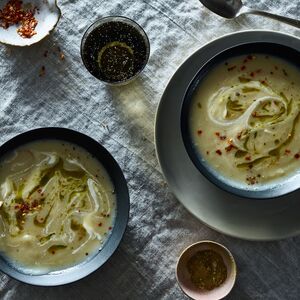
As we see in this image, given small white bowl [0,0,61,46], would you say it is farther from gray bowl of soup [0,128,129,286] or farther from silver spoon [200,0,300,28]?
silver spoon [200,0,300,28]

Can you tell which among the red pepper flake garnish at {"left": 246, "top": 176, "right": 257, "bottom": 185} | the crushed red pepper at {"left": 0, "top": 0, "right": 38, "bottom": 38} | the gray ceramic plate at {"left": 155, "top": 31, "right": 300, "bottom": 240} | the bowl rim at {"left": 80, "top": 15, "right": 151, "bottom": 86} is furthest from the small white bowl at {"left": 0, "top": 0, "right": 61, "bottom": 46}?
the red pepper flake garnish at {"left": 246, "top": 176, "right": 257, "bottom": 185}

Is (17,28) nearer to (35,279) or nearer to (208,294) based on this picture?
(35,279)

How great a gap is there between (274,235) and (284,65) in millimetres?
580

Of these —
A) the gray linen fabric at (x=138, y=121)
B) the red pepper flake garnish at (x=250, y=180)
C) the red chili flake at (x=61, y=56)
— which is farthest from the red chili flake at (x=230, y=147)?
the red chili flake at (x=61, y=56)

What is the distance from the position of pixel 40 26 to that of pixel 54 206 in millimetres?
651

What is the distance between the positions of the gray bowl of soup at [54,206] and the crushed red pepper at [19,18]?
0.39m

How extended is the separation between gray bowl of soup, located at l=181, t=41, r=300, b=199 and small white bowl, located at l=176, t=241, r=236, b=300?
0.25 metres

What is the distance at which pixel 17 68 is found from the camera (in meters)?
2.49

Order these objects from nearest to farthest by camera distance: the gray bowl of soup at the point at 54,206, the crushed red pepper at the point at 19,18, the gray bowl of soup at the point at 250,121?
1. the gray bowl of soup at the point at 250,121
2. the gray bowl of soup at the point at 54,206
3. the crushed red pepper at the point at 19,18

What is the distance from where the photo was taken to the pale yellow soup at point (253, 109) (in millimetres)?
2262

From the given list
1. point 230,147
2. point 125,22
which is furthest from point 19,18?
point 230,147

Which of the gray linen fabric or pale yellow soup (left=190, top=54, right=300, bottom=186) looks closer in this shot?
pale yellow soup (left=190, top=54, right=300, bottom=186)

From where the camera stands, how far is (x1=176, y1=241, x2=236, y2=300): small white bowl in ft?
7.71

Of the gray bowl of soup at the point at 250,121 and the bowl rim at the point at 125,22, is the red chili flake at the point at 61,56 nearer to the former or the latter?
the bowl rim at the point at 125,22
